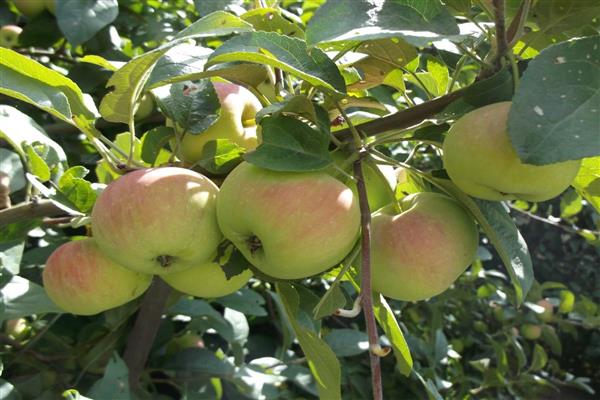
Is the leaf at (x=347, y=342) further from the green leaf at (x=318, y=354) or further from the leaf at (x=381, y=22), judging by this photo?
the leaf at (x=381, y=22)

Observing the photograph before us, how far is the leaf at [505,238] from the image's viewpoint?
636mm

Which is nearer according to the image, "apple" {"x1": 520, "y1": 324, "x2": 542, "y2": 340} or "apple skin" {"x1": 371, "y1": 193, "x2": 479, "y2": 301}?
"apple skin" {"x1": 371, "y1": 193, "x2": 479, "y2": 301}

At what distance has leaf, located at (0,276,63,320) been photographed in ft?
3.30

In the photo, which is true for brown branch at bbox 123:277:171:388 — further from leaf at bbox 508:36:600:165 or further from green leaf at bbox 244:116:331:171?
leaf at bbox 508:36:600:165

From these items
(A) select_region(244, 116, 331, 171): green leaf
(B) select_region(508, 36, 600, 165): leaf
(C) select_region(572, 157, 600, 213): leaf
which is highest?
(B) select_region(508, 36, 600, 165): leaf

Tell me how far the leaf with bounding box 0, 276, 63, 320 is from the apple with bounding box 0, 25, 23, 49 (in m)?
0.79

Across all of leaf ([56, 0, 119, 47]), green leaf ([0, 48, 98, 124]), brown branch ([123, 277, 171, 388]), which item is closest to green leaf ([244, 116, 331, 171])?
green leaf ([0, 48, 98, 124])

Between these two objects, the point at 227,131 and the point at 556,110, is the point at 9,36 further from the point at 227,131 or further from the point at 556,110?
the point at 556,110

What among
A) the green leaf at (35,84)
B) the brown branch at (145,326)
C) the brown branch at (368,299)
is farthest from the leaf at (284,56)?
the brown branch at (145,326)

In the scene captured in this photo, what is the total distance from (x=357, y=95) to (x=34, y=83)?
0.38 meters

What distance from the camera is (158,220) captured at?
2.06ft

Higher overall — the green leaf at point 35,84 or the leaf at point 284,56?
the leaf at point 284,56

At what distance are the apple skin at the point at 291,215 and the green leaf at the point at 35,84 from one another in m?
0.23

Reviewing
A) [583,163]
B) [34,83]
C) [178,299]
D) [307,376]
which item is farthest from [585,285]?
[34,83]
